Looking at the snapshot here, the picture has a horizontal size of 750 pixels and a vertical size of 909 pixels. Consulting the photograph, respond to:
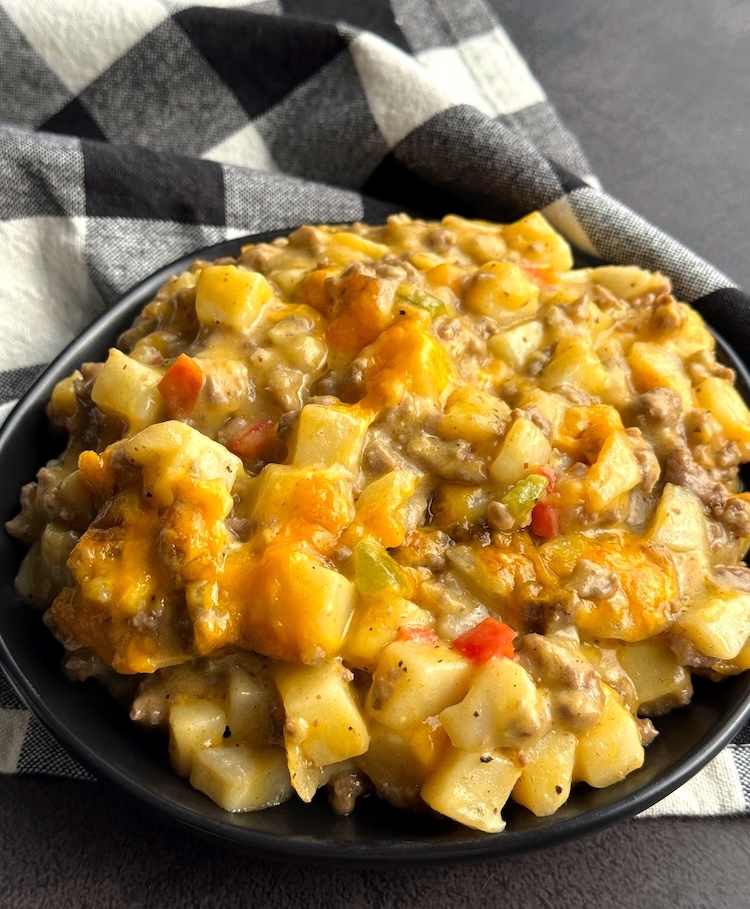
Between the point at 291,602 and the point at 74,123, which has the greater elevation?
the point at 74,123

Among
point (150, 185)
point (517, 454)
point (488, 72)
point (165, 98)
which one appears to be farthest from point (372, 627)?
point (488, 72)

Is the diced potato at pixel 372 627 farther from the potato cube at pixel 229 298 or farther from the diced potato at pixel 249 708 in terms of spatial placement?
the potato cube at pixel 229 298

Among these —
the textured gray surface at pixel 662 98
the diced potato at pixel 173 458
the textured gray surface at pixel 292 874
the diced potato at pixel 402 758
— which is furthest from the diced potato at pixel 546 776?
the textured gray surface at pixel 662 98

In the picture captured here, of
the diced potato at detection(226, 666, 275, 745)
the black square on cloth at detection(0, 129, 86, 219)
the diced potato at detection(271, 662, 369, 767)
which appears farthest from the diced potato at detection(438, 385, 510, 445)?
the black square on cloth at detection(0, 129, 86, 219)

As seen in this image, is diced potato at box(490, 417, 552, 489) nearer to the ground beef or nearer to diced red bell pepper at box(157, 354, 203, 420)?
the ground beef

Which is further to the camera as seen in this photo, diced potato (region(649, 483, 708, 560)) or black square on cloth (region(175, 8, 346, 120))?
black square on cloth (region(175, 8, 346, 120))

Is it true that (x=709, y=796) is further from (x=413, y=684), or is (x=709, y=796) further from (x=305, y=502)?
(x=305, y=502)
